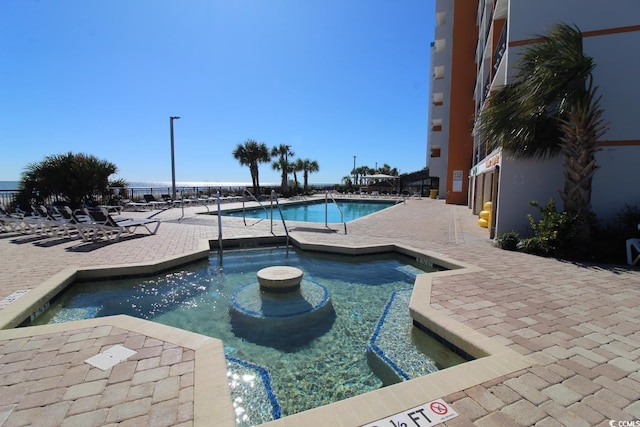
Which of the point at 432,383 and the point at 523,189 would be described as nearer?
the point at 432,383

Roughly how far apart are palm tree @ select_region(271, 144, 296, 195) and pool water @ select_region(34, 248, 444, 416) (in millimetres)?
22999

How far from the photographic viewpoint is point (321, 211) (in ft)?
70.2

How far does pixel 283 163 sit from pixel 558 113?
26924 millimetres

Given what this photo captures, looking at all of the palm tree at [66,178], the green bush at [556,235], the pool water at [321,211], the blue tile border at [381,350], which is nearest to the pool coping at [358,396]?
the blue tile border at [381,350]

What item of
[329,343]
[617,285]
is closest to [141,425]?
[329,343]

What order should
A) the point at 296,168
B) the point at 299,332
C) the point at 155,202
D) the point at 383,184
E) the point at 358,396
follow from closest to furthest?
the point at 358,396
the point at 299,332
the point at 155,202
the point at 296,168
the point at 383,184

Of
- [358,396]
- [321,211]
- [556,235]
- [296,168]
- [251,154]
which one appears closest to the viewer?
[358,396]

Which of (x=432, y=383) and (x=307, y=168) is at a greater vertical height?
(x=307, y=168)

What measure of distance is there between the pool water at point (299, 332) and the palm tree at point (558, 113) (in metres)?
3.78

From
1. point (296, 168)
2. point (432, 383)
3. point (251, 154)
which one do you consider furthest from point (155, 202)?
point (296, 168)

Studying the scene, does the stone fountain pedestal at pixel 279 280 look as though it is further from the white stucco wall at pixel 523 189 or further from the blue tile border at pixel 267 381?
the white stucco wall at pixel 523 189

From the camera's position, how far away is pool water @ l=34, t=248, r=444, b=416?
130 inches

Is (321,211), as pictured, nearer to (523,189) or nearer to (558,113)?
(523,189)

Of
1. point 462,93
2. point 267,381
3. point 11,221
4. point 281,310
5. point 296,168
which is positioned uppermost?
point 462,93
